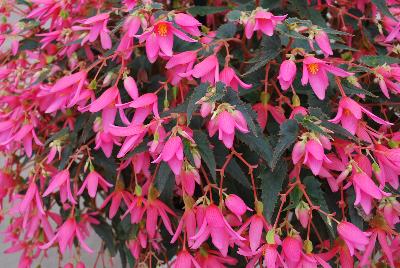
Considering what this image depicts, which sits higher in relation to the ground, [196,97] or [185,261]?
[196,97]

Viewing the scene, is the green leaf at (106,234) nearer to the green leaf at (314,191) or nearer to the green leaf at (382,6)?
the green leaf at (314,191)

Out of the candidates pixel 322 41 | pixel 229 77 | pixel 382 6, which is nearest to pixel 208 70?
pixel 229 77

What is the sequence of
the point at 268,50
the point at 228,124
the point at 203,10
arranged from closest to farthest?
the point at 228,124
the point at 268,50
the point at 203,10

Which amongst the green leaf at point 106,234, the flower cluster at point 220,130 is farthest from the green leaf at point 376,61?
the green leaf at point 106,234

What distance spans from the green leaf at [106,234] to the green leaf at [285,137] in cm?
39

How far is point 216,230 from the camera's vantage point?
0.56m

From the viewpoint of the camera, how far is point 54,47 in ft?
2.75

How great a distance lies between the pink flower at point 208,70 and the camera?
22.9 inches

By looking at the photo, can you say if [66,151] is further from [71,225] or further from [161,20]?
[161,20]

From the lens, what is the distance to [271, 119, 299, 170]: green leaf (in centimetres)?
54

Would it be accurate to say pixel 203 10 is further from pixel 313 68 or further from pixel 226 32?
pixel 313 68

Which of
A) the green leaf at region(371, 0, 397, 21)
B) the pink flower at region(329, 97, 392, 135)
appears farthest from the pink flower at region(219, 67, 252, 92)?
the green leaf at region(371, 0, 397, 21)

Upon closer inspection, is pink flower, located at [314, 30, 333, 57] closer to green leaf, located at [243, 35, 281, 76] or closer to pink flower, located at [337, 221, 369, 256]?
green leaf, located at [243, 35, 281, 76]

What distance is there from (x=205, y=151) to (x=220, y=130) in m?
0.06
